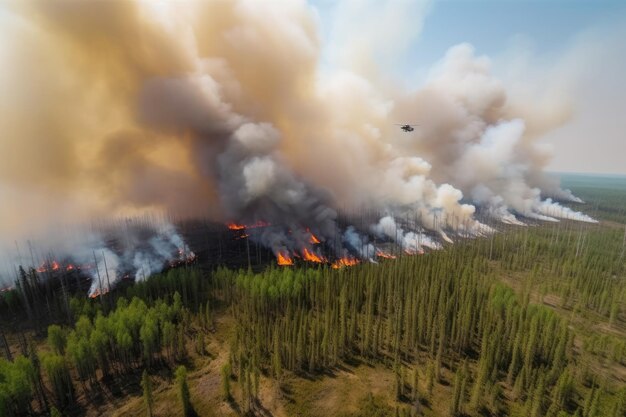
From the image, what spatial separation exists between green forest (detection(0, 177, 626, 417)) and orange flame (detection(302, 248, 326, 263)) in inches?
1019

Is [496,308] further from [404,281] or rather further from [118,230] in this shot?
[118,230]

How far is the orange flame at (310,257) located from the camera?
411ft

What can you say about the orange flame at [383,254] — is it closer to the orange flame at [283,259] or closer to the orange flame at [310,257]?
the orange flame at [310,257]

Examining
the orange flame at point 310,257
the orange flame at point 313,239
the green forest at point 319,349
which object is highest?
the orange flame at point 313,239

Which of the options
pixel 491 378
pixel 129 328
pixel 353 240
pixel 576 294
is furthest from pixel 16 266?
pixel 576 294

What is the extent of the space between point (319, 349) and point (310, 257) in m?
60.5

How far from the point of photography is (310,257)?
12731cm

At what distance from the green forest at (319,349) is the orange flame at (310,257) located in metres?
25.9

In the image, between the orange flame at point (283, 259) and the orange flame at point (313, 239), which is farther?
the orange flame at point (313, 239)

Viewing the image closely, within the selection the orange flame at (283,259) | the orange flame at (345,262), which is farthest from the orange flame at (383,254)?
the orange flame at (283,259)

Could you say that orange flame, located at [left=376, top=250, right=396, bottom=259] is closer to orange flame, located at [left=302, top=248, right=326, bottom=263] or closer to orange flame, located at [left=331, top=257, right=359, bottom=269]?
orange flame, located at [left=331, top=257, right=359, bottom=269]

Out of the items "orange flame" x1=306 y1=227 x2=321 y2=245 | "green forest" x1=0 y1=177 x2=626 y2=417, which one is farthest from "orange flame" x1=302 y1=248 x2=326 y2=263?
"green forest" x1=0 y1=177 x2=626 y2=417

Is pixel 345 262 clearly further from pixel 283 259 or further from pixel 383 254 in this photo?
pixel 283 259

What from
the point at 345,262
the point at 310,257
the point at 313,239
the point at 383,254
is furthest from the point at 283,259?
the point at 383,254
